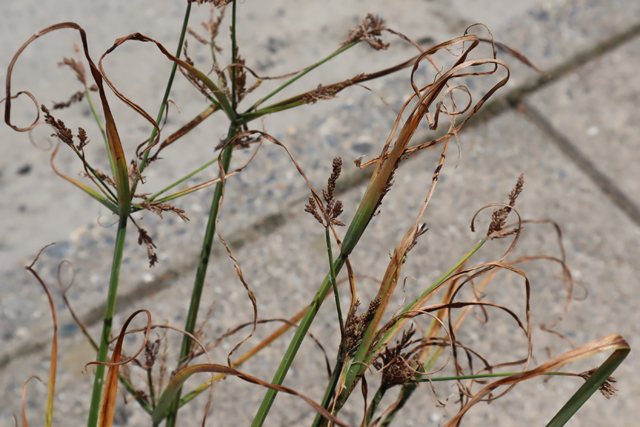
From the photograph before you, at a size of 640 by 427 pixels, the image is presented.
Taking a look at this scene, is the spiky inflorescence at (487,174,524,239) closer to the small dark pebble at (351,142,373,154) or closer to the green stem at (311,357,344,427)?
the green stem at (311,357,344,427)

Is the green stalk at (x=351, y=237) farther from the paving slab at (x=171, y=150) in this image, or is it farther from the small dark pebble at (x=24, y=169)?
the small dark pebble at (x=24, y=169)

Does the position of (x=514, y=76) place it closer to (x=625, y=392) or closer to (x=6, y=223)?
(x=625, y=392)

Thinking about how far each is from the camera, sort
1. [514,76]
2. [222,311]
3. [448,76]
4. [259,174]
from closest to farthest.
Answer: [448,76]
[222,311]
[259,174]
[514,76]

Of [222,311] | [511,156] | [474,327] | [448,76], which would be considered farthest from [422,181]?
[448,76]

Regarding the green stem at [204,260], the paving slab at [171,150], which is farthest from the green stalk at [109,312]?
the paving slab at [171,150]

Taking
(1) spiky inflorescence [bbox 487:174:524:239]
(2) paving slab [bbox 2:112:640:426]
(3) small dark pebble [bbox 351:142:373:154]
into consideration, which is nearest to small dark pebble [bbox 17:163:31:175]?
(2) paving slab [bbox 2:112:640:426]

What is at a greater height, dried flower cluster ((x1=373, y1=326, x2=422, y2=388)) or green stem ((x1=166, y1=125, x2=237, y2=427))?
green stem ((x1=166, y1=125, x2=237, y2=427))
